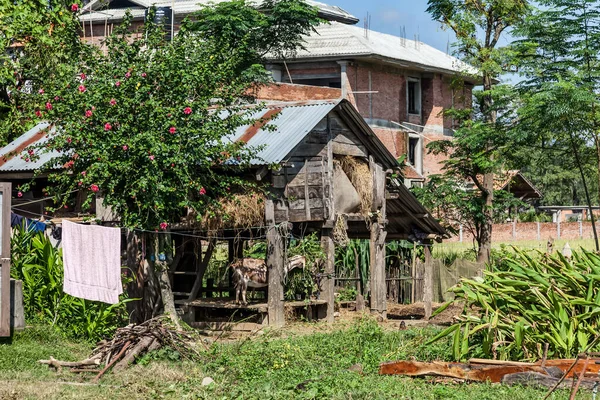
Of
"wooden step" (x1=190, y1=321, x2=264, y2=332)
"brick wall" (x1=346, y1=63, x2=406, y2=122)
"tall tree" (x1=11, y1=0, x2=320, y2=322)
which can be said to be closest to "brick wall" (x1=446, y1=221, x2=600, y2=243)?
"brick wall" (x1=346, y1=63, x2=406, y2=122)

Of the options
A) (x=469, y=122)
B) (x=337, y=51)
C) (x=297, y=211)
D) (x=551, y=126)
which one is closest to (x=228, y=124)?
(x=297, y=211)

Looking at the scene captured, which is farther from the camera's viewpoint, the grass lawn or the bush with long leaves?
the bush with long leaves

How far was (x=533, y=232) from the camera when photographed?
43.8 meters

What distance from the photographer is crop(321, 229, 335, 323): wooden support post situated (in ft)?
62.3

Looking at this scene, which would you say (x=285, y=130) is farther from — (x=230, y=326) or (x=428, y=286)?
(x=428, y=286)

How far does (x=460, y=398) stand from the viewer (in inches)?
403

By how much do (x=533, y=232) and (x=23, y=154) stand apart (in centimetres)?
2938

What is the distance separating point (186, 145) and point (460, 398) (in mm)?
7516

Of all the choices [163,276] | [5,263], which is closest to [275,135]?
[163,276]

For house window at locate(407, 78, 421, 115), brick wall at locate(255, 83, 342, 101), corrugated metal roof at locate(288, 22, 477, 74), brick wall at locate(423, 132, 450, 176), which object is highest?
corrugated metal roof at locate(288, 22, 477, 74)

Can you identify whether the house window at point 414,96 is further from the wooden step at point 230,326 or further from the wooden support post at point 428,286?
the wooden step at point 230,326

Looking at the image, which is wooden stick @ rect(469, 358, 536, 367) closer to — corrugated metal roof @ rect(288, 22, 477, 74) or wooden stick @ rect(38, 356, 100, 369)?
wooden stick @ rect(38, 356, 100, 369)

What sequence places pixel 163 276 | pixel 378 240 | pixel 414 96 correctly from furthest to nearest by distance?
pixel 414 96, pixel 378 240, pixel 163 276

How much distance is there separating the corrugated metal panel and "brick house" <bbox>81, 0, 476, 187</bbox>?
569 inches
